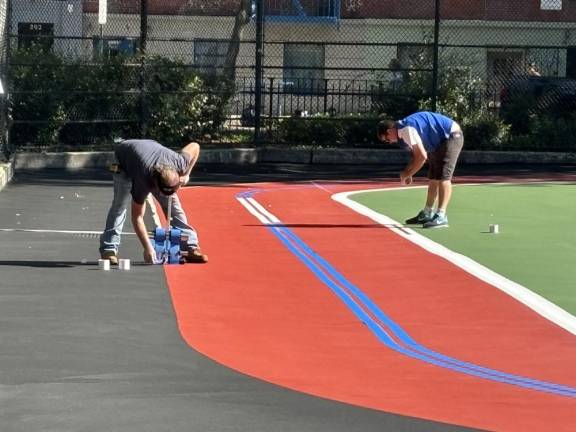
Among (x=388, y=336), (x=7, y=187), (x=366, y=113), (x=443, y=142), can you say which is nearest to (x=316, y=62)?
(x=366, y=113)

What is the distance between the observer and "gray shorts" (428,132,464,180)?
16.3m

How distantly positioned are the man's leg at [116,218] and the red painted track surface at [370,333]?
2.14 feet

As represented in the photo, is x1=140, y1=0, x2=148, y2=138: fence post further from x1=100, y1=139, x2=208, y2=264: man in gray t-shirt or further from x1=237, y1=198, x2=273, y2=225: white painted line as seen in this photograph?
x1=100, y1=139, x2=208, y2=264: man in gray t-shirt

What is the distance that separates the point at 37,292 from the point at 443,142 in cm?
661

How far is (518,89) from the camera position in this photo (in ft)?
93.9

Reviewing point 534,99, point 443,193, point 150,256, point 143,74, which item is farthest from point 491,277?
point 534,99

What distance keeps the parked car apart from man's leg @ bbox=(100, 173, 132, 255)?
54.0 feet

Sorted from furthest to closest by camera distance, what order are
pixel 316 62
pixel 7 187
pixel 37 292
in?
pixel 316 62 → pixel 7 187 → pixel 37 292

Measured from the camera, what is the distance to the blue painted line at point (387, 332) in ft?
27.6

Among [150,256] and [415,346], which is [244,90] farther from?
[415,346]

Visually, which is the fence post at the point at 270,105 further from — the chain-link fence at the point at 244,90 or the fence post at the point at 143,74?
the fence post at the point at 143,74

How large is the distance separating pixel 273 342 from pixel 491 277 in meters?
3.36

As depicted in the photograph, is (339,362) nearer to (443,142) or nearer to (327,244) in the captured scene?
(327,244)

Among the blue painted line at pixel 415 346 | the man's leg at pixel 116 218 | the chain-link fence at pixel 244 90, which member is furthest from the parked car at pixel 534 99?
the man's leg at pixel 116 218
